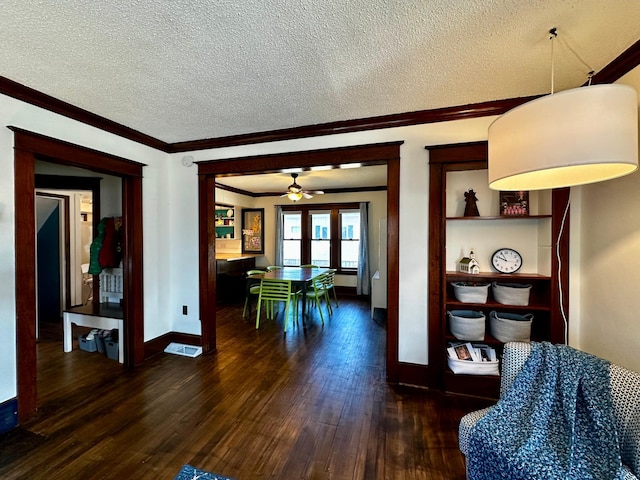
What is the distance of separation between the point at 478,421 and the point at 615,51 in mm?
2209

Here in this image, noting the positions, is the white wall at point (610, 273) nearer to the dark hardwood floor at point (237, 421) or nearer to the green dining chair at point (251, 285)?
the dark hardwood floor at point (237, 421)

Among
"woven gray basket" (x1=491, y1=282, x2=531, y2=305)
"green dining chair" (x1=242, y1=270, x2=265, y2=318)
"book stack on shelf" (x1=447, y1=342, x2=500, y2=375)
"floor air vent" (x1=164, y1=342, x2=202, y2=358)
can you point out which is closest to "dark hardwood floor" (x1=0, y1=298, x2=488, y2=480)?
"floor air vent" (x1=164, y1=342, x2=202, y2=358)

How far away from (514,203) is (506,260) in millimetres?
487

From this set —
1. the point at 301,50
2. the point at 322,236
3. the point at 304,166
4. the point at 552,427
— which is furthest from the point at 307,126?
the point at 322,236

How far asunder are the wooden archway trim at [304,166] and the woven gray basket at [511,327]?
792 millimetres

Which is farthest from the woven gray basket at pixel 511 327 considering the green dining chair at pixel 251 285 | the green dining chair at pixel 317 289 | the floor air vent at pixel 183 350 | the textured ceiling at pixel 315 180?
the green dining chair at pixel 251 285

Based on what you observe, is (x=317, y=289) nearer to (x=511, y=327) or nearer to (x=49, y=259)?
(x=511, y=327)

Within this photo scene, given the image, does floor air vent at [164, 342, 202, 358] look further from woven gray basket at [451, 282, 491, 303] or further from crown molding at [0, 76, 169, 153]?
woven gray basket at [451, 282, 491, 303]

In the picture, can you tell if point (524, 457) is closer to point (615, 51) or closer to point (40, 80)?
point (615, 51)

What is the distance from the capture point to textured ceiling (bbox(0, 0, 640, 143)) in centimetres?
133

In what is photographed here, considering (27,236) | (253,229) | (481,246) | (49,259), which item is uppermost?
(253,229)

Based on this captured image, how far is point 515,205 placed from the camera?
233cm

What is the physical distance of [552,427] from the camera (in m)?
1.19

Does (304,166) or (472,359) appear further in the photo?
(304,166)
